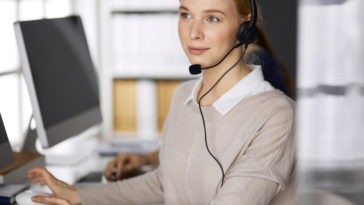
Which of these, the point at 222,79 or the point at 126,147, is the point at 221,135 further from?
the point at 126,147

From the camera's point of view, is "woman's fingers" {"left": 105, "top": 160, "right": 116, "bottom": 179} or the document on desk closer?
"woman's fingers" {"left": 105, "top": 160, "right": 116, "bottom": 179}

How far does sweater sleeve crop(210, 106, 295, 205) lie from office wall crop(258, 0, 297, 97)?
1839 mm

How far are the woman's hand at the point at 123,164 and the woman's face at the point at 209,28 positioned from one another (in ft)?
1.87

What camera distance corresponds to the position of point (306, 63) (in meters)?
0.80

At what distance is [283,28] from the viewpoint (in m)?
2.91

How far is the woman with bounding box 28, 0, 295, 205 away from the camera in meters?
1.10

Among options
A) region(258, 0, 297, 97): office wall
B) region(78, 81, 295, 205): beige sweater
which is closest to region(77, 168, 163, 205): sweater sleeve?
region(78, 81, 295, 205): beige sweater

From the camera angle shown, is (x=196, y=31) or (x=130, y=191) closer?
(x=196, y=31)

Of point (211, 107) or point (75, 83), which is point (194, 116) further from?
point (75, 83)

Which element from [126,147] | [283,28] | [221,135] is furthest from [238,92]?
[283,28]

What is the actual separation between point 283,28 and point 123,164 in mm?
1653

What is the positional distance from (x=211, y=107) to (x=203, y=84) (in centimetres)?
11

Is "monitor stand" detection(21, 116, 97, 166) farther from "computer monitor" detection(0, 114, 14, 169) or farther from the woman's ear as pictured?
the woman's ear

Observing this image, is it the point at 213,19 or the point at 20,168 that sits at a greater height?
the point at 213,19
